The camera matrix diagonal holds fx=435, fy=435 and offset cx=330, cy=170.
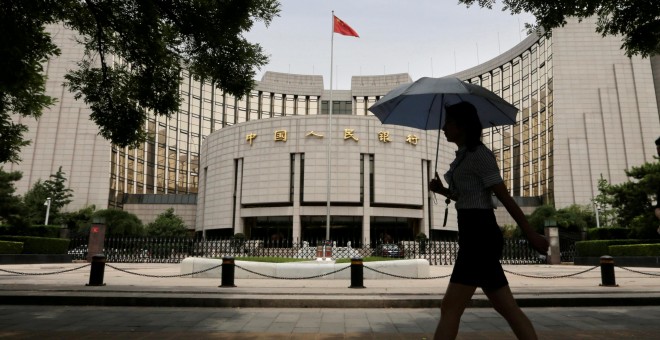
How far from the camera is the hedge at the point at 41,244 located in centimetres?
2675

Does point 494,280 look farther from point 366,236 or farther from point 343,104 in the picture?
point 343,104

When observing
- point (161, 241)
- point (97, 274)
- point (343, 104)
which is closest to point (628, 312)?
point (97, 274)

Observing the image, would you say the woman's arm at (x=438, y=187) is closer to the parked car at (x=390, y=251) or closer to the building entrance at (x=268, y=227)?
the parked car at (x=390, y=251)

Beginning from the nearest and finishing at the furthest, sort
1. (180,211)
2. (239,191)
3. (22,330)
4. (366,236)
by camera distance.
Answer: (22,330) < (366,236) < (239,191) < (180,211)

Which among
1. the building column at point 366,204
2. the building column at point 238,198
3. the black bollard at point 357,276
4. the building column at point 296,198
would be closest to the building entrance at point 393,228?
the building column at point 366,204

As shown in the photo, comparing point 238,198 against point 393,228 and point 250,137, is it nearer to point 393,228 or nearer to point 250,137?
point 250,137

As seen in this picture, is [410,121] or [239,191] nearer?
[410,121]

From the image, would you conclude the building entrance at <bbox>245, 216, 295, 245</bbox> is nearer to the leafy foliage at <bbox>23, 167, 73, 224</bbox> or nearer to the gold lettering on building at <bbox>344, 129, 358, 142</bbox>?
the gold lettering on building at <bbox>344, 129, 358, 142</bbox>

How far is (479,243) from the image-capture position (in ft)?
10.4

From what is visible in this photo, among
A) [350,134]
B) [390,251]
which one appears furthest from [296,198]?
[390,251]

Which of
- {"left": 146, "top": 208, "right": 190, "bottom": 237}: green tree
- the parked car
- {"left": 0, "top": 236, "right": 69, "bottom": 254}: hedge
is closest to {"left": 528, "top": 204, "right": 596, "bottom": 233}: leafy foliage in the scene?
the parked car

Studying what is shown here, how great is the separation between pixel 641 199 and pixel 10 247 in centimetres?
3932

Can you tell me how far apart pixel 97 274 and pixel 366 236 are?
4285 cm

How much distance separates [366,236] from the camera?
2076 inches
